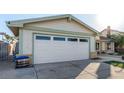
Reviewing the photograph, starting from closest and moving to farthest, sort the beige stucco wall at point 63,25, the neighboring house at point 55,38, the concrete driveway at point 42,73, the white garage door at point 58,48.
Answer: the concrete driveway at point 42,73 < the neighboring house at point 55,38 < the white garage door at point 58,48 < the beige stucco wall at point 63,25

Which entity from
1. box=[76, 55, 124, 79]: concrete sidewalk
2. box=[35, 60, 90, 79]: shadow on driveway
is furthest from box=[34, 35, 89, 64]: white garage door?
box=[76, 55, 124, 79]: concrete sidewalk

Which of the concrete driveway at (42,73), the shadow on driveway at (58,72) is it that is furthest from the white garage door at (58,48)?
the concrete driveway at (42,73)

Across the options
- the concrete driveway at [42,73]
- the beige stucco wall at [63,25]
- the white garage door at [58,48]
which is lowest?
the concrete driveway at [42,73]

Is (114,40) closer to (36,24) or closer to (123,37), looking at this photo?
(123,37)

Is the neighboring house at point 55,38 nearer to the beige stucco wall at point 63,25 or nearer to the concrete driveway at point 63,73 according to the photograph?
the beige stucco wall at point 63,25

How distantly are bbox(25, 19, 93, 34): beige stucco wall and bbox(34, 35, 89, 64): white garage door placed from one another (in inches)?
36.5

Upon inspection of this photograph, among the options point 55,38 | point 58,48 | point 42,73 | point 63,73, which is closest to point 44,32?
point 55,38

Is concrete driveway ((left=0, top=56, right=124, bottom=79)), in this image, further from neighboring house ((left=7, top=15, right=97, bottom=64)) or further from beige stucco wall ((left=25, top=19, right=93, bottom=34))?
beige stucco wall ((left=25, top=19, right=93, bottom=34))

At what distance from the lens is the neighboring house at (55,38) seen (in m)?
8.46

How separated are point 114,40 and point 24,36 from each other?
17.7m

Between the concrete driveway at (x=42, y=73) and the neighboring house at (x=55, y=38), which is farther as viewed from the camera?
the neighboring house at (x=55, y=38)

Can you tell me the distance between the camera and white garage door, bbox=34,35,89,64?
8.99 metres

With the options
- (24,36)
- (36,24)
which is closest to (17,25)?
(24,36)
